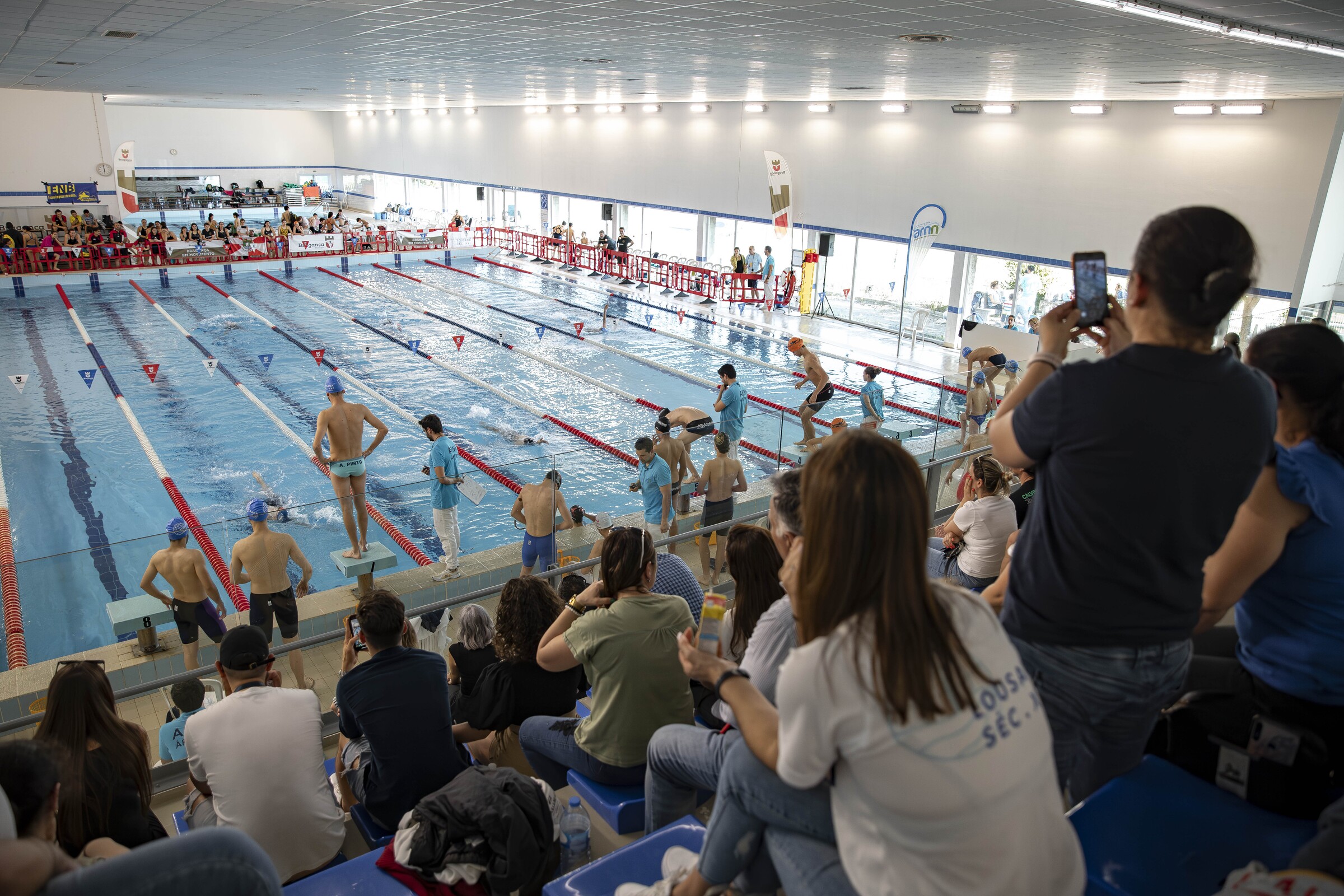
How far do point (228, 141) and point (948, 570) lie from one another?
141ft

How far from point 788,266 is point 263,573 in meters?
17.3

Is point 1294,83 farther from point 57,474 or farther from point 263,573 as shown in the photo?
point 57,474

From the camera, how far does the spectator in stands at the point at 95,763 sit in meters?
2.34

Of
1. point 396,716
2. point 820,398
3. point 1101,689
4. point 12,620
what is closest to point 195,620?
point 12,620

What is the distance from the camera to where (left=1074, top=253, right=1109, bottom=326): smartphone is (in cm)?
181

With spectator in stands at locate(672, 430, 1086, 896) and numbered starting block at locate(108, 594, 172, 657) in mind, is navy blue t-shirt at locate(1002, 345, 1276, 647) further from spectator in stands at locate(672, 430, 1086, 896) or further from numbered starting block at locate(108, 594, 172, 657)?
numbered starting block at locate(108, 594, 172, 657)

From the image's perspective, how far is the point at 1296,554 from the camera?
178 centimetres

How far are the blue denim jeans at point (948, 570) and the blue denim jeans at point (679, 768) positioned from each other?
8.01 feet

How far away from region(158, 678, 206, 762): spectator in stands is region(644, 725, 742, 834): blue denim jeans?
2.35 m

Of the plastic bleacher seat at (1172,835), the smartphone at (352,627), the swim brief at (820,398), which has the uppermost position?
the plastic bleacher seat at (1172,835)

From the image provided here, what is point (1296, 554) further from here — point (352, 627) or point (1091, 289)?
point (352, 627)

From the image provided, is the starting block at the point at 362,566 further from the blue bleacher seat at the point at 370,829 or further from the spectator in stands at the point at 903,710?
the spectator in stands at the point at 903,710

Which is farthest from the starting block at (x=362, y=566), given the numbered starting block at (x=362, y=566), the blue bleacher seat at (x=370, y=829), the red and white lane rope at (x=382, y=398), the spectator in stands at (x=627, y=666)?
the spectator in stands at (x=627, y=666)

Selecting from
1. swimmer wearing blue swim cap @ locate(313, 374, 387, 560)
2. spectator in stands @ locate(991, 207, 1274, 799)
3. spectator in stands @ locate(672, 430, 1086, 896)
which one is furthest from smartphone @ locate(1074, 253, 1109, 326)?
swimmer wearing blue swim cap @ locate(313, 374, 387, 560)
